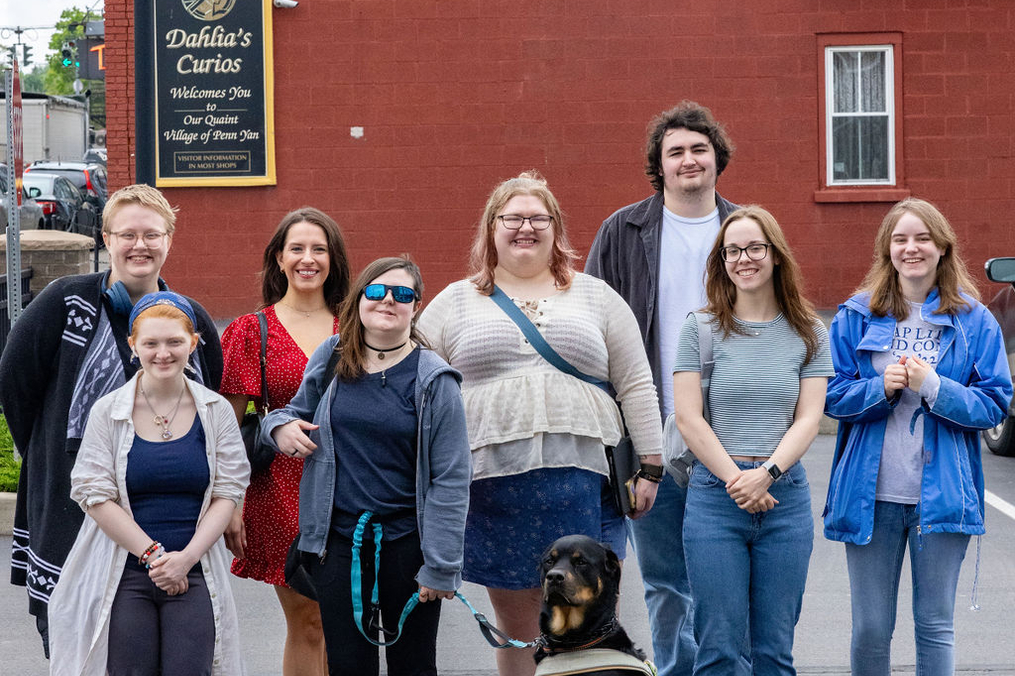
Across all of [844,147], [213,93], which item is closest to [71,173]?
[213,93]

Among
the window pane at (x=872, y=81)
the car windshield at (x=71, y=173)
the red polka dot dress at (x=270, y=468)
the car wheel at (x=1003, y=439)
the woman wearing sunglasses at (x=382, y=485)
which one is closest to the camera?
the woman wearing sunglasses at (x=382, y=485)

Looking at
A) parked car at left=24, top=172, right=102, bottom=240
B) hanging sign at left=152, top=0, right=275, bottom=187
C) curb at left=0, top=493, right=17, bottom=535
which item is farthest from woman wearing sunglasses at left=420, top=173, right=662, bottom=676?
parked car at left=24, top=172, right=102, bottom=240

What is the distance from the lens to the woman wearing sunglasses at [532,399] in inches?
160

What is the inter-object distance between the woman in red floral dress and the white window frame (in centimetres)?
1202

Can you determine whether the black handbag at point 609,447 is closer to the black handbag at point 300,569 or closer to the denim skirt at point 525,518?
the denim skirt at point 525,518

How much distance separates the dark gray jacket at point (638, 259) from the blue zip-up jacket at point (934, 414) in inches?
29.0

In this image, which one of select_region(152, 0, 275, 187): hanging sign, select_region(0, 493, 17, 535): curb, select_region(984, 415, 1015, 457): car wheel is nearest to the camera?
select_region(0, 493, 17, 535): curb

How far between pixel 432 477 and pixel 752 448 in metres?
1.06

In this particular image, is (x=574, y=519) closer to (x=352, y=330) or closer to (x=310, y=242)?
(x=352, y=330)

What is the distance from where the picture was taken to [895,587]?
13.4 ft

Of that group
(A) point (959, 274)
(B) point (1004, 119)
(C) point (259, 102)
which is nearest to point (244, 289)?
(C) point (259, 102)

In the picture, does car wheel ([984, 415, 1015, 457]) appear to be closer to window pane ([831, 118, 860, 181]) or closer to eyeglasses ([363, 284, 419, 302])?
window pane ([831, 118, 860, 181])

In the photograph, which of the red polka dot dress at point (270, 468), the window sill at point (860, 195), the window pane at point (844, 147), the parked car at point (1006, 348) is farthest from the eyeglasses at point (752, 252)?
the window pane at point (844, 147)

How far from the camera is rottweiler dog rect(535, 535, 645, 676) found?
369 cm
